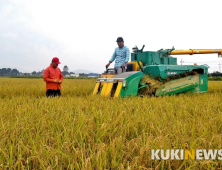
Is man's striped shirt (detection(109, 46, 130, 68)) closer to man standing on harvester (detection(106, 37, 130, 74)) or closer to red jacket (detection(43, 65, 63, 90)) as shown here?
man standing on harvester (detection(106, 37, 130, 74))

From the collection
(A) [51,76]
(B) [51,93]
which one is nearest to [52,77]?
(A) [51,76]

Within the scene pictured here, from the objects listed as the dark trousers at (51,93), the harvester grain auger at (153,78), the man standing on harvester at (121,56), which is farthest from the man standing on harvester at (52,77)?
the man standing on harvester at (121,56)

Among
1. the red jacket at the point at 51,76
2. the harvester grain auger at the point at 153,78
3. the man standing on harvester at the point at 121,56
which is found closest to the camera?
the harvester grain auger at the point at 153,78

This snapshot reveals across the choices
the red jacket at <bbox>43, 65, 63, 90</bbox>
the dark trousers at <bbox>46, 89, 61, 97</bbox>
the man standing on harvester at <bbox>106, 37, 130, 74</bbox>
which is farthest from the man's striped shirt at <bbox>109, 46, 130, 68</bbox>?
the dark trousers at <bbox>46, 89, 61, 97</bbox>

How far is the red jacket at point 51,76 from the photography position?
5410mm

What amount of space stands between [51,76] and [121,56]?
2058mm

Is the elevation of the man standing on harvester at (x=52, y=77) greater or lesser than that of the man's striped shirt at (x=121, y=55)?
lesser

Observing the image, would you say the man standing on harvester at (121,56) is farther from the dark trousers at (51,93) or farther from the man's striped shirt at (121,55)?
the dark trousers at (51,93)

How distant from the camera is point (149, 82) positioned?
5578 millimetres

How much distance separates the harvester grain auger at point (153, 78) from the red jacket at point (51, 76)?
1077 mm

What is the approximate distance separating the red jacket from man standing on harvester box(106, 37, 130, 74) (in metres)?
1.65

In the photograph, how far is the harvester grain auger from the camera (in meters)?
5.25

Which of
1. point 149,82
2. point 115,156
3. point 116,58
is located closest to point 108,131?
point 115,156

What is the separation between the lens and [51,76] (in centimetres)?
549
